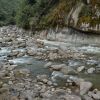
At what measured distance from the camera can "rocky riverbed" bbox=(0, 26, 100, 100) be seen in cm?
945

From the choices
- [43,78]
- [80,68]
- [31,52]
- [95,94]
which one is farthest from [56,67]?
[31,52]

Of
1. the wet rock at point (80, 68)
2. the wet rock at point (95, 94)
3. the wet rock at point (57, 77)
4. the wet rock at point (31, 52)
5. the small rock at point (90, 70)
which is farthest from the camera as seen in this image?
the wet rock at point (31, 52)

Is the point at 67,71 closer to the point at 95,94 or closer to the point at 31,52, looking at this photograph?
the point at 95,94

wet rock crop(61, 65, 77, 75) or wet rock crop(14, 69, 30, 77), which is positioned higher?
wet rock crop(61, 65, 77, 75)

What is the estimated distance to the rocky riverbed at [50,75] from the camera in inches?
372

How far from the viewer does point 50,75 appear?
1249 cm

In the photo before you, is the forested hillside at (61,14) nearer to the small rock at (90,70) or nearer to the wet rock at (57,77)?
the small rock at (90,70)

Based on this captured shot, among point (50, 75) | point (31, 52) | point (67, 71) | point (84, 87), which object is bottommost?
point (31, 52)

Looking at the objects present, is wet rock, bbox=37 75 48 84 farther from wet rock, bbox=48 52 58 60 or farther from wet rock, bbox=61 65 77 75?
wet rock, bbox=48 52 58 60

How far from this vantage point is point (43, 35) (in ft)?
88.3

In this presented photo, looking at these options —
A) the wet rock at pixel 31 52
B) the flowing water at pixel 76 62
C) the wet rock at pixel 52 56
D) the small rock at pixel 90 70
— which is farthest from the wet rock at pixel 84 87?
the wet rock at pixel 31 52

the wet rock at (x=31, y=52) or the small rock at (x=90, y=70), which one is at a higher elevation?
the small rock at (x=90, y=70)

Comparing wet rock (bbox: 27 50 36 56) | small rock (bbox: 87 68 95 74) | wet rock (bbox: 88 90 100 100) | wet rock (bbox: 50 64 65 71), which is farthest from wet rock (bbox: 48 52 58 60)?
wet rock (bbox: 88 90 100 100)

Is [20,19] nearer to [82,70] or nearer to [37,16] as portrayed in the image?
[37,16]
